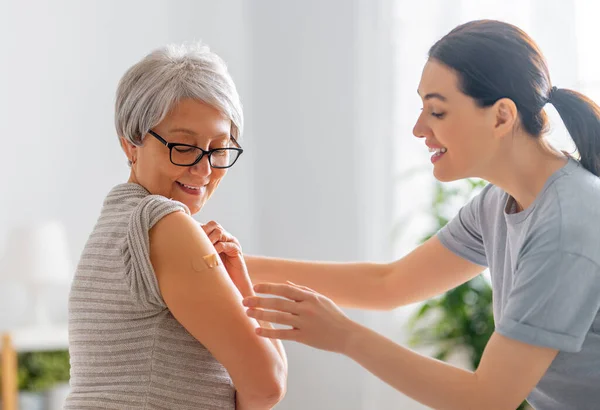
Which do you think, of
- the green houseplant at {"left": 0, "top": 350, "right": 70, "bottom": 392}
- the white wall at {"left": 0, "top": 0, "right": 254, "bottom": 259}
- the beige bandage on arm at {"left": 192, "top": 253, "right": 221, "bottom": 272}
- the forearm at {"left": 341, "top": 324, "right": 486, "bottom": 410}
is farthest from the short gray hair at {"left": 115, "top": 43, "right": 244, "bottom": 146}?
the white wall at {"left": 0, "top": 0, "right": 254, "bottom": 259}

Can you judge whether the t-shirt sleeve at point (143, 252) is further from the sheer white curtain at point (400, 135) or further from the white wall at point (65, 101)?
the white wall at point (65, 101)

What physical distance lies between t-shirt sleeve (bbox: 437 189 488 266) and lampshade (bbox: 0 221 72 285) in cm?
237

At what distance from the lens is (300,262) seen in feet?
6.94

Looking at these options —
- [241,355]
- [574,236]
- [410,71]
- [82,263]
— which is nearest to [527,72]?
[574,236]

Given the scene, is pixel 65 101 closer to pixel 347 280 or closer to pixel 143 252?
pixel 347 280

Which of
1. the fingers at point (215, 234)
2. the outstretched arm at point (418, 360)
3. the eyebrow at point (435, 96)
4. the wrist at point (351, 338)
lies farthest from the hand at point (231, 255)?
the eyebrow at point (435, 96)

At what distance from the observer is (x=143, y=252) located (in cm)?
144

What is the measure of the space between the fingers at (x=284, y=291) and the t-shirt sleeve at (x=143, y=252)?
7.3 inches

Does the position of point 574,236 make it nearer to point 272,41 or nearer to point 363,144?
point 363,144

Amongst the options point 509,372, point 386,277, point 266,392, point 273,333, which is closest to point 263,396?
point 266,392

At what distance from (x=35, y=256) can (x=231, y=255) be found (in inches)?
97.7

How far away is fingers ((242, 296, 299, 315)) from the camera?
56.8 inches

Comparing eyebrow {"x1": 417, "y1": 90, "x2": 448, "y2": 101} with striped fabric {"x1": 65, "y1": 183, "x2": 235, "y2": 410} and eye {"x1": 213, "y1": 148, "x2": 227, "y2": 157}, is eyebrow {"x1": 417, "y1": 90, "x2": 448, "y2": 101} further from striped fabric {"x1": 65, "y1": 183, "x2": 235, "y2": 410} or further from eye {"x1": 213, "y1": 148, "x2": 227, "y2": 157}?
striped fabric {"x1": 65, "y1": 183, "x2": 235, "y2": 410}

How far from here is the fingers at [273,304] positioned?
144 centimetres
